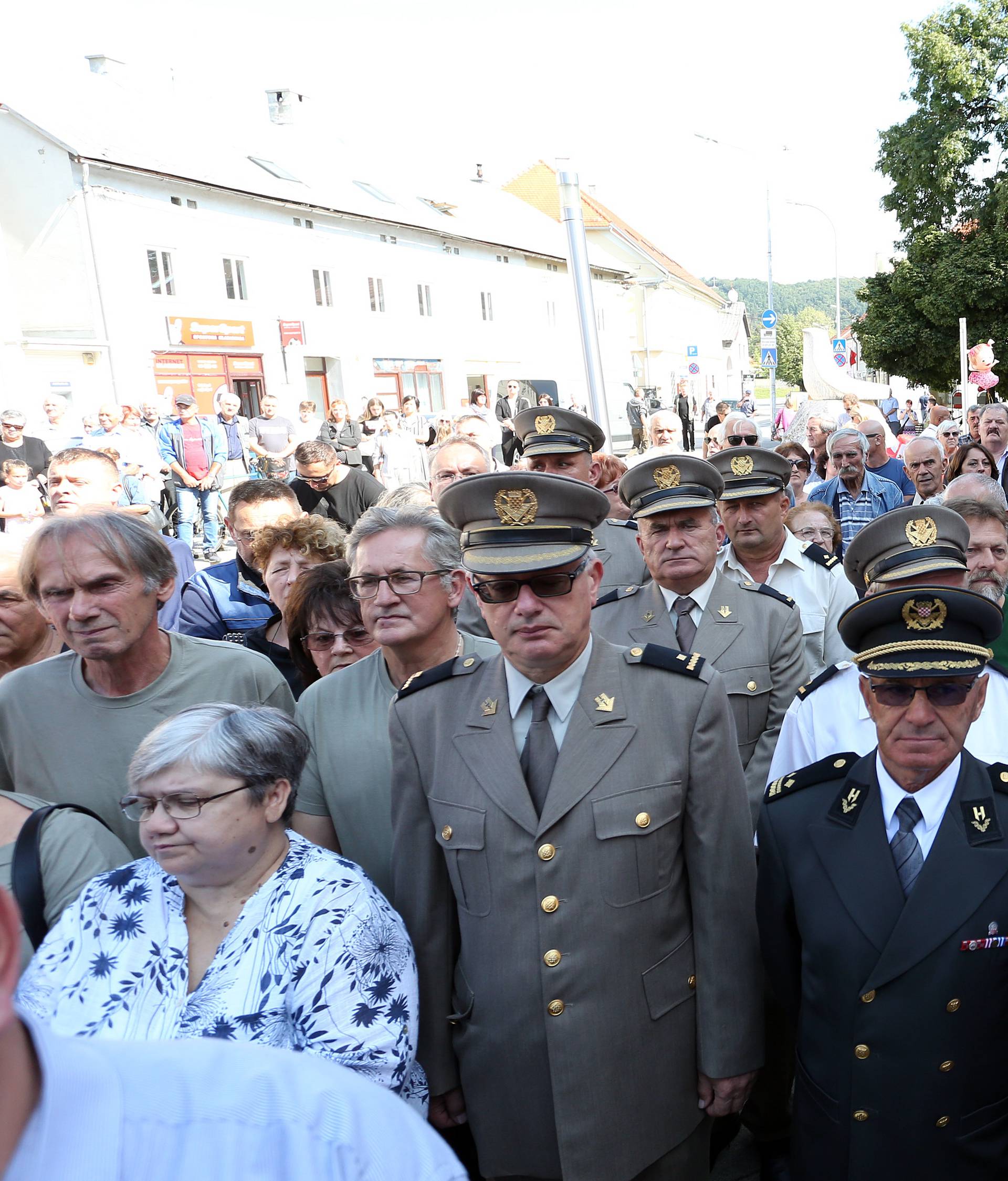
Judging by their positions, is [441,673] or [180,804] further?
[441,673]

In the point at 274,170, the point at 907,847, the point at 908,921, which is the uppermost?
the point at 274,170

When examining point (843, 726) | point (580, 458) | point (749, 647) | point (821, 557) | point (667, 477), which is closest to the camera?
point (843, 726)

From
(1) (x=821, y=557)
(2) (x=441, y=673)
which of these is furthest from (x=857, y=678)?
(1) (x=821, y=557)

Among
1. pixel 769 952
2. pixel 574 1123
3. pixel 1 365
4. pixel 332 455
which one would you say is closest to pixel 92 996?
pixel 574 1123

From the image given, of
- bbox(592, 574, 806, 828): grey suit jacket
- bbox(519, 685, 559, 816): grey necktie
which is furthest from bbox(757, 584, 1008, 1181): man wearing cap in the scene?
bbox(592, 574, 806, 828): grey suit jacket

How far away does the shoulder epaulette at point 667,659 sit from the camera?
2480mm

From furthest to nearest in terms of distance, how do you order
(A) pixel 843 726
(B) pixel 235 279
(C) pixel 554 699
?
(B) pixel 235 279 → (A) pixel 843 726 → (C) pixel 554 699

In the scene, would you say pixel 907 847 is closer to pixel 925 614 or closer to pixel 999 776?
pixel 999 776

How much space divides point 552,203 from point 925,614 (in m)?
66.6

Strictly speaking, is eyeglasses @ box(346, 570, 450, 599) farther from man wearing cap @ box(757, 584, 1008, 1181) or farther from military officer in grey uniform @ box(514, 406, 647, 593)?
military officer in grey uniform @ box(514, 406, 647, 593)

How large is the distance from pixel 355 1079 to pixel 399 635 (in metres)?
1.99

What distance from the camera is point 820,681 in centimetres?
306

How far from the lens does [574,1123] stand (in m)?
2.32

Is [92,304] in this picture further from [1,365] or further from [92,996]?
[92,996]
